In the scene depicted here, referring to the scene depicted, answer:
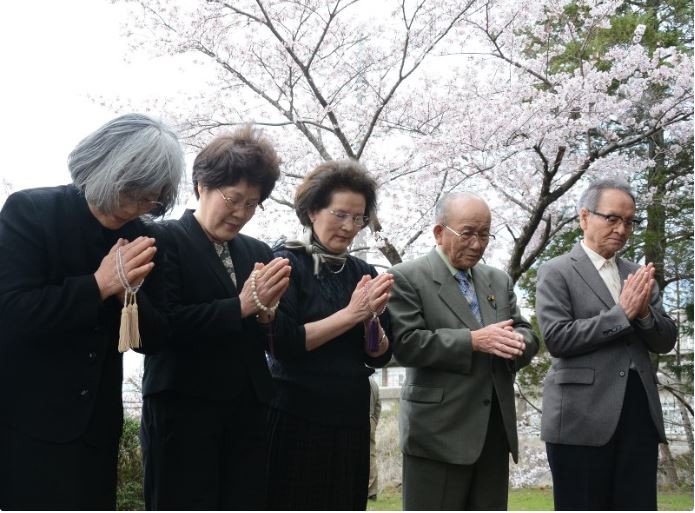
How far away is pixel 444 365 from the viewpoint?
3.62 metres

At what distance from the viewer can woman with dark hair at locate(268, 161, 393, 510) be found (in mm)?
3258

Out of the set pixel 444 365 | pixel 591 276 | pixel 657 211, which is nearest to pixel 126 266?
pixel 444 365

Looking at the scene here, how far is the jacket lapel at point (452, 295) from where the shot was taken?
149 inches

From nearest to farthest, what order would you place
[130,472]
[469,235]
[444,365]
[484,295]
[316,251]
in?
1. [316,251]
2. [444,365]
3. [469,235]
4. [484,295]
5. [130,472]

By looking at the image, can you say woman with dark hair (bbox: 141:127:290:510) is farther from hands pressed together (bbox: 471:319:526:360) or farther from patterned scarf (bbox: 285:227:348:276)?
hands pressed together (bbox: 471:319:526:360)

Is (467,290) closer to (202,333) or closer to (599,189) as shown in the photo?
(599,189)

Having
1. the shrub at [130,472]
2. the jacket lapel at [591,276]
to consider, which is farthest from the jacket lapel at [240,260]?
the shrub at [130,472]

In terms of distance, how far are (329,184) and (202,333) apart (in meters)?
0.95

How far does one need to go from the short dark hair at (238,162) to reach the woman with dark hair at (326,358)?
381 mm

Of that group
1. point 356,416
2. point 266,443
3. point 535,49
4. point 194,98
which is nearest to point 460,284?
point 356,416

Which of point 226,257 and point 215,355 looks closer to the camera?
point 215,355

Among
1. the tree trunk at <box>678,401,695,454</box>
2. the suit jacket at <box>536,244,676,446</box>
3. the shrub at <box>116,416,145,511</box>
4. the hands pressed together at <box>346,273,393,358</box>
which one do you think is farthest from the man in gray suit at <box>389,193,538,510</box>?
the tree trunk at <box>678,401,695,454</box>

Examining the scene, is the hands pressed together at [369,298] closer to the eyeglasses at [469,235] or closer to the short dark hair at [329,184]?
the short dark hair at [329,184]

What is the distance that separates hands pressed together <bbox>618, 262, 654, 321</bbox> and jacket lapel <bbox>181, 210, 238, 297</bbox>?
1.86 meters
